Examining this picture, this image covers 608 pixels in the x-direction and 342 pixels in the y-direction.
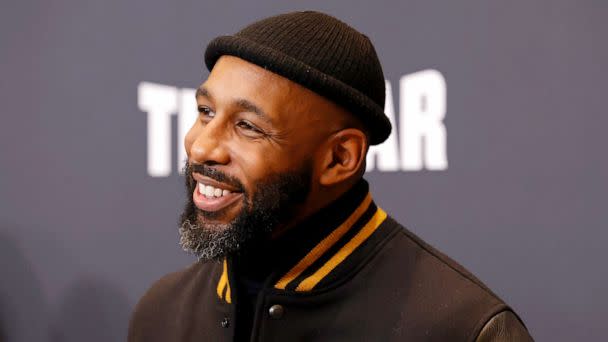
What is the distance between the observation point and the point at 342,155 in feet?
3.10

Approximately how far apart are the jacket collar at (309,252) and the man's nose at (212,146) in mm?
139

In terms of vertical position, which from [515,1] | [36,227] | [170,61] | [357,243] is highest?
[515,1]

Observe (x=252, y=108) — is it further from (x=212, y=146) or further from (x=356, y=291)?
(x=356, y=291)

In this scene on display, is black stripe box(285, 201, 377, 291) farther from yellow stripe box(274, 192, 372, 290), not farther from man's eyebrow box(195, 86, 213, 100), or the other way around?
man's eyebrow box(195, 86, 213, 100)

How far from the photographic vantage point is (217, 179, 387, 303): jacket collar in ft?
3.06

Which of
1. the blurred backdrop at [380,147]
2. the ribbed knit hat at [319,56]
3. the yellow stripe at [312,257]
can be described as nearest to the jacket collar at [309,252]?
the yellow stripe at [312,257]

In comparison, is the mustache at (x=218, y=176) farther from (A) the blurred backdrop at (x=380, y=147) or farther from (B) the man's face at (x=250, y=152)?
(A) the blurred backdrop at (x=380, y=147)

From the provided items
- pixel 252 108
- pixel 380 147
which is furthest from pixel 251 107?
pixel 380 147

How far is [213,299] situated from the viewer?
104 cm

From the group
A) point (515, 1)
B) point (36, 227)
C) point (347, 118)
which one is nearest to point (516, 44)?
point (515, 1)

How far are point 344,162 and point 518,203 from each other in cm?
102

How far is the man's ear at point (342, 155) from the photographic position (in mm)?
929

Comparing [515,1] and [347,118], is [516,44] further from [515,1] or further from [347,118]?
[347,118]

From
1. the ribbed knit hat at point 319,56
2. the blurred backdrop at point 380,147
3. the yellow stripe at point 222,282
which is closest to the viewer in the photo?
the ribbed knit hat at point 319,56
